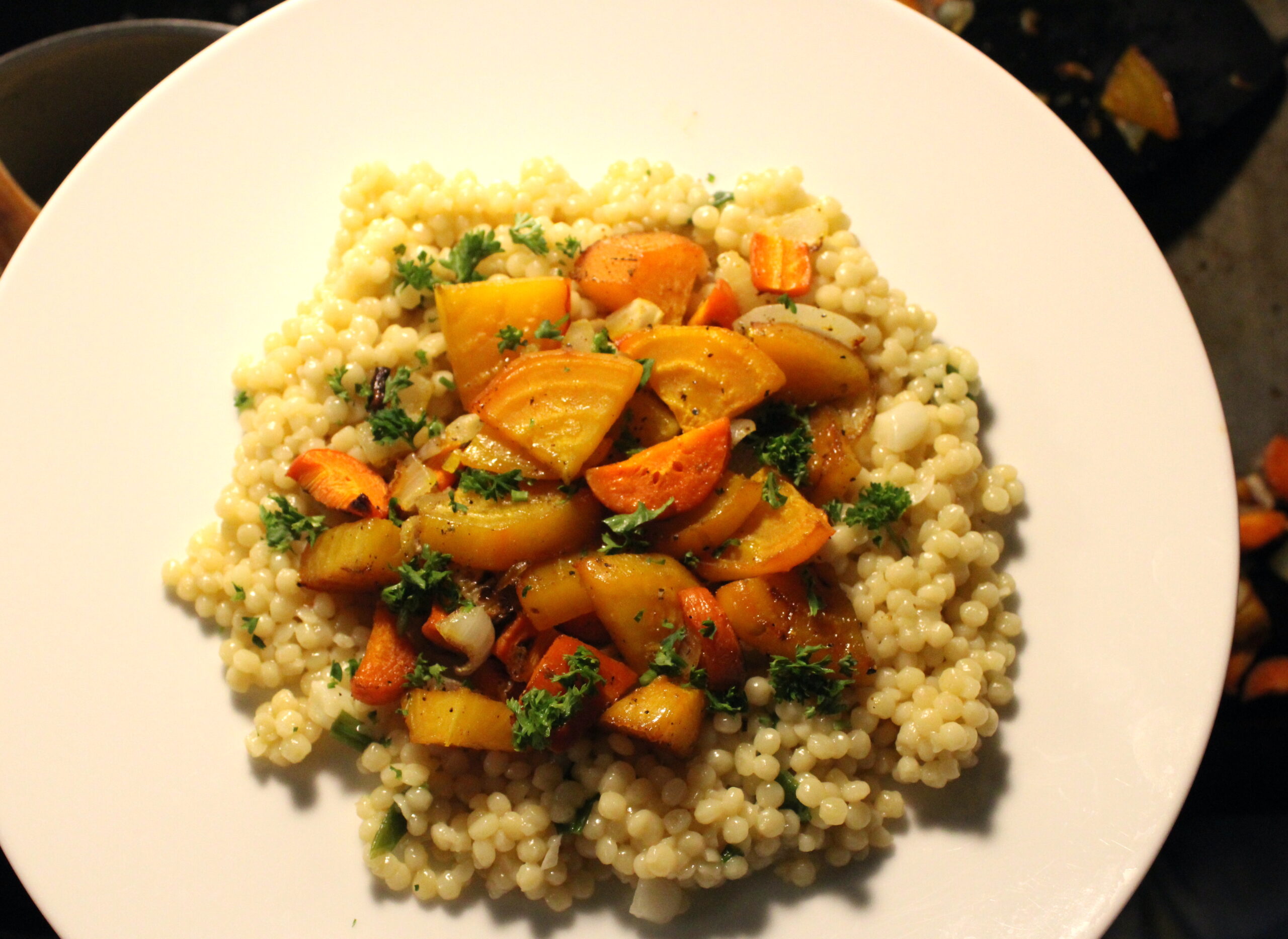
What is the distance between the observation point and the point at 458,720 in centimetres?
193

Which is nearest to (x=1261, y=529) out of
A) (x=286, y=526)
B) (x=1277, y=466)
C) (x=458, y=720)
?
(x=1277, y=466)

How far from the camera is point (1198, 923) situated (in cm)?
317

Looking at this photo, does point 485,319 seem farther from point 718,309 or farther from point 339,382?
point 718,309

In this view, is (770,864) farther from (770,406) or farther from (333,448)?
(333,448)

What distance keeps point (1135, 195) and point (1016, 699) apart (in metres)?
2.52

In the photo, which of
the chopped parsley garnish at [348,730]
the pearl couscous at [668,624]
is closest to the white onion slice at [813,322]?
the pearl couscous at [668,624]

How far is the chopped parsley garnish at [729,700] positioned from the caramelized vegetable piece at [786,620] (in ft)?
0.32

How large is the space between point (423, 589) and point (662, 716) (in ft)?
1.80

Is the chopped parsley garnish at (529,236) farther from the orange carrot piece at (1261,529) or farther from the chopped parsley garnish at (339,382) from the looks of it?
the orange carrot piece at (1261,529)

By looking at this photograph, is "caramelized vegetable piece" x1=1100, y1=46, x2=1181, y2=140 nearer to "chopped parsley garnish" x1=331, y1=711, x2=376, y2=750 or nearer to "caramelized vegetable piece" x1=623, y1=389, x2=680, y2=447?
"caramelized vegetable piece" x1=623, y1=389, x2=680, y2=447

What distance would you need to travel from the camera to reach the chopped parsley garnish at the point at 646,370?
6.83 ft

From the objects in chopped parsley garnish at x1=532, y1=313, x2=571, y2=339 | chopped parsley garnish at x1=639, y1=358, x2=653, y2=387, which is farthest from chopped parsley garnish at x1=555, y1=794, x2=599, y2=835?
chopped parsley garnish at x1=532, y1=313, x2=571, y2=339

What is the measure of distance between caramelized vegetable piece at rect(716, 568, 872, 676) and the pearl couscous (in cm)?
5

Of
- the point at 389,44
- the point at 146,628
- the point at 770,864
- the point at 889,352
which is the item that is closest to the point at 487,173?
the point at 389,44
